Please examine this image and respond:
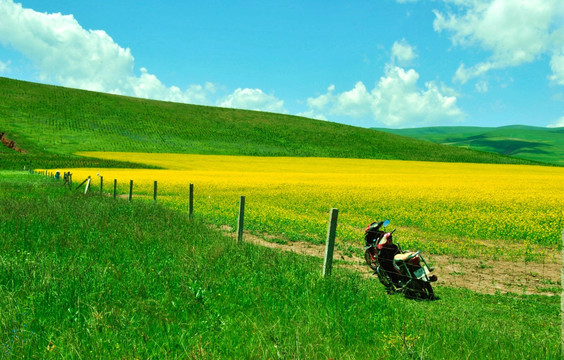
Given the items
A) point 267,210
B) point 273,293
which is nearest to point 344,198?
point 267,210

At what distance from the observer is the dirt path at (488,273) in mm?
9086

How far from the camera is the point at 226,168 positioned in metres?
57.8

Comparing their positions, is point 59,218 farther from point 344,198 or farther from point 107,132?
point 107,132

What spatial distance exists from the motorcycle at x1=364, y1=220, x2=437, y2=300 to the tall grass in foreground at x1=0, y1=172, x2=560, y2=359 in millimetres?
409

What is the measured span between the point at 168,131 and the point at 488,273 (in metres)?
92.9

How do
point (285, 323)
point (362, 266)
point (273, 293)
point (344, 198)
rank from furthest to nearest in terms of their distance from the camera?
1. point (344, 198)
2. point (362, 266)
3. point (273, 293)
4. point (285, 323)

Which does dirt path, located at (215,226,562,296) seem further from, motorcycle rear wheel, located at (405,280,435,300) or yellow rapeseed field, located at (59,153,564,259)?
motorcycle rear wheel, located at (405,280,435,300)

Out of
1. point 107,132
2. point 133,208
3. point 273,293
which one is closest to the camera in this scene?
point 273,293

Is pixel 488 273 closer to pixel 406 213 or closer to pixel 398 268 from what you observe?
pixel 398 268

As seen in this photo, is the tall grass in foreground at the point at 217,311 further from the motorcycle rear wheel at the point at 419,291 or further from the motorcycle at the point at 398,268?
the motorcycle at the point at 398,268

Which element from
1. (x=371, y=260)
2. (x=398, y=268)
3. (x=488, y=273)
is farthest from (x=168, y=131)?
(x=398, y=268)

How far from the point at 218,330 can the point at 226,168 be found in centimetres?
5384

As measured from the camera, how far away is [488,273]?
10.4 meters

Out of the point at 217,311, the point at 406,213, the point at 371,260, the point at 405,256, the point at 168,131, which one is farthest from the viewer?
the point at 168,131
